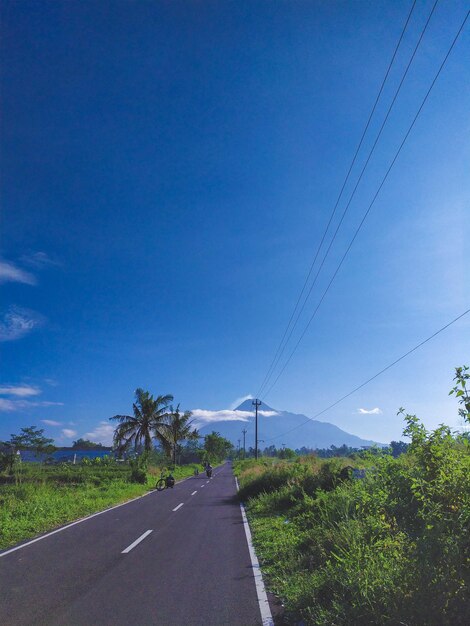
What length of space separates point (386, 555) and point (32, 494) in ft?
52.2

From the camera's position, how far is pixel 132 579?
645cm

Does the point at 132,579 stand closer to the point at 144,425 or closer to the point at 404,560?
the point at 404,560

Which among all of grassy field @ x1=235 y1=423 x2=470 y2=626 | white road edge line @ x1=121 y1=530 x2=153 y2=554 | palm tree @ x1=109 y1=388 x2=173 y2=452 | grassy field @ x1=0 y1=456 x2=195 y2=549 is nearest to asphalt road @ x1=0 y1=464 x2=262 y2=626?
white road edge line @ x1=121 y1=530 x2=153 y2=554

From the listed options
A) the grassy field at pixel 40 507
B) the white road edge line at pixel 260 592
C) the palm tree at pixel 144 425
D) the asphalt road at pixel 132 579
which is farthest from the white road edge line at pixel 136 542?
the palm tree at pixel 144 425

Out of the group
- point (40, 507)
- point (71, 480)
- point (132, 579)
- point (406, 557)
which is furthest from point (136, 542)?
point (71, 480)

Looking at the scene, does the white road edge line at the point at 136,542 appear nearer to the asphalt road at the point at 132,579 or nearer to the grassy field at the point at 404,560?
the asphalt road at the point at 132,579

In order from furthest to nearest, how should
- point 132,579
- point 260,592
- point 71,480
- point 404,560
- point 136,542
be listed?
point 71,480
point 136,542
point 132,579
point 260,592
point 404,560

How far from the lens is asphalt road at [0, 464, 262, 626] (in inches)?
197

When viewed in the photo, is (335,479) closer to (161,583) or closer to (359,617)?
(161,583)

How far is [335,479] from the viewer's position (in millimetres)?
13602

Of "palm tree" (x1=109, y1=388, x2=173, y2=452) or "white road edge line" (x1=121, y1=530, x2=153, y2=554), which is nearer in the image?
"white road edge line" (x1=121, y1=530, x2=153, y2=554)

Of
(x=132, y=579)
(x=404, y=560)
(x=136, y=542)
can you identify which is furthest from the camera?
(x=136, y=542)

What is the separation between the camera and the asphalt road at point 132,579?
4992mm

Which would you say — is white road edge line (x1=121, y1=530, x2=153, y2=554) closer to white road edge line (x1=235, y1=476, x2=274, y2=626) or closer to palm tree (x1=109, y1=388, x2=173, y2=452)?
white road edge line (x1=235, y1=476, x2=274, y2=626)
